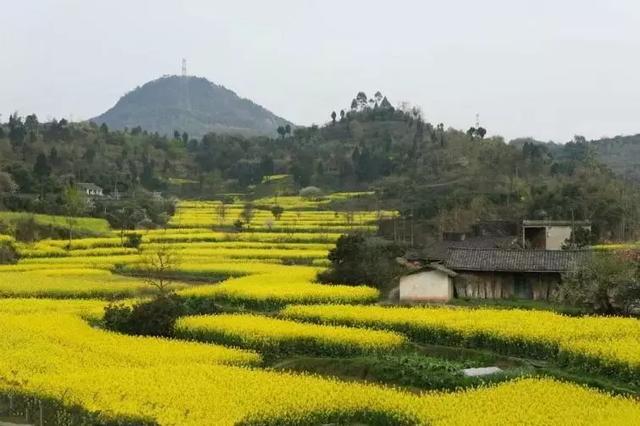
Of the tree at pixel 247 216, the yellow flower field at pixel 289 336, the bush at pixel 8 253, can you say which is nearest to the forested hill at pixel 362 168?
the tree at pixel 247 216

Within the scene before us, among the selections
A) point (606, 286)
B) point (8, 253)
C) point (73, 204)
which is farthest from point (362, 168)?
point (606, 286)

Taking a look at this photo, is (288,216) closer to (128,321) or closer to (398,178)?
(398,178)

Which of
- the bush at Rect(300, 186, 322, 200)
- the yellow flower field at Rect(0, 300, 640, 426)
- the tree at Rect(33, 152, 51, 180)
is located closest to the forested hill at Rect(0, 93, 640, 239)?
the tree at Rect(33, 152, 51, 180)

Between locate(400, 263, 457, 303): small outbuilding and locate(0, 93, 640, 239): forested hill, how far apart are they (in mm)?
22466

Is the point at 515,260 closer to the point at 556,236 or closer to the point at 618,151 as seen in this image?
the point at 556,236

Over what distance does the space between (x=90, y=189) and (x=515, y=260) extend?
52470 millimetres

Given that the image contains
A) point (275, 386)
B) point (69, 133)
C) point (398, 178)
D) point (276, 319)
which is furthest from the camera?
point (69, 133)

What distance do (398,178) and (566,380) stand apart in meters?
64.2

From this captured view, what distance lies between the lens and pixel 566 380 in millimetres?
15406

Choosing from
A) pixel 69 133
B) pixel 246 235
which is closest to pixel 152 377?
pixel 246 235

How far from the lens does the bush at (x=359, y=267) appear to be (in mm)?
30125

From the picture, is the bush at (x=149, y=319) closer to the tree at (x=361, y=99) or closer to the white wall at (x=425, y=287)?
the white wall at (x=425, y=287)

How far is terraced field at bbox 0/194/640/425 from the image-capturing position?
42.1ft

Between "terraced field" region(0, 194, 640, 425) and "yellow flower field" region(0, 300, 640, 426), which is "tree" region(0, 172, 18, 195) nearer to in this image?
"terraced field" region(0, 194, 640, 425)
